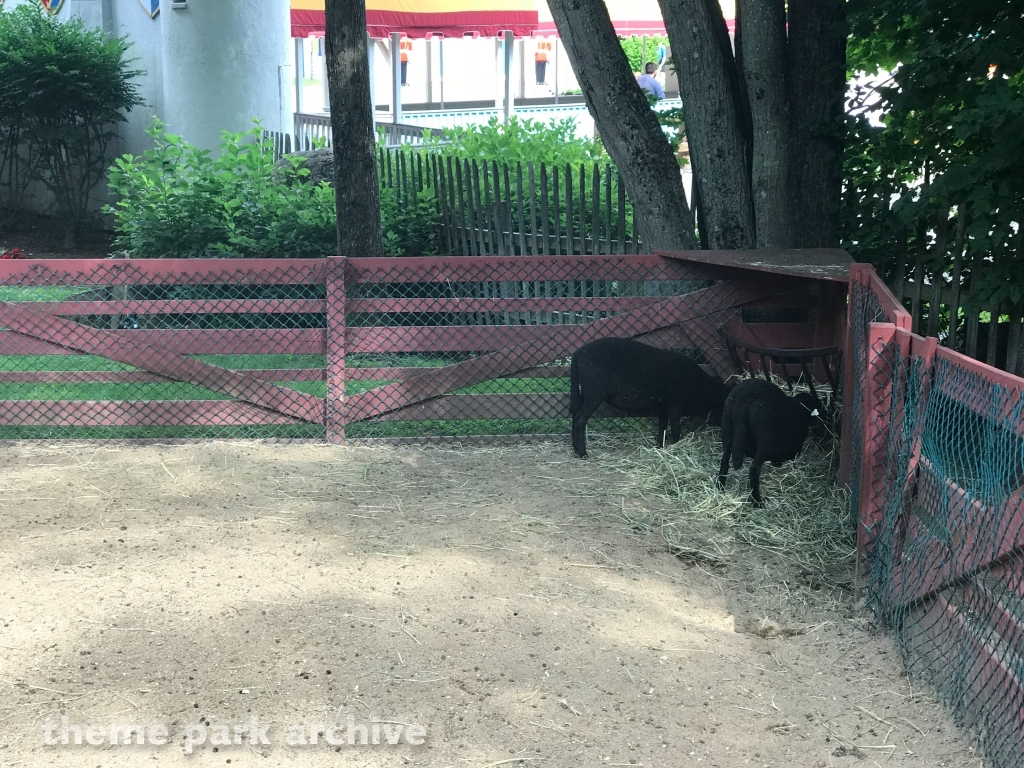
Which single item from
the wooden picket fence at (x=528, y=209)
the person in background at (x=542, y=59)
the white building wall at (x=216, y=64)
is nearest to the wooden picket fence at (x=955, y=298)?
the wooden picket fence at (x=528, y=209)

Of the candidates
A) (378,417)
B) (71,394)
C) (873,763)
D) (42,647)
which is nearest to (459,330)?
(378,417)

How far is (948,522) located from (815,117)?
4.64 m

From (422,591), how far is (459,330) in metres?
2.93

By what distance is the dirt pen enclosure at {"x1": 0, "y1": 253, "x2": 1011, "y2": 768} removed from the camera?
362cm

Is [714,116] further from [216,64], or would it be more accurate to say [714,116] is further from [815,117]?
[216,64]

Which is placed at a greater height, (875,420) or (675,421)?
(875,420)

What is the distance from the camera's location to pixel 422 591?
4.75m

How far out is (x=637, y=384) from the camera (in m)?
6.82

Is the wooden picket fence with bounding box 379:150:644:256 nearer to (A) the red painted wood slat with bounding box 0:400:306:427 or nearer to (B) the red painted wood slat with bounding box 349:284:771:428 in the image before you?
(B) the red painted wood slat with bounding box 349:284:771:428

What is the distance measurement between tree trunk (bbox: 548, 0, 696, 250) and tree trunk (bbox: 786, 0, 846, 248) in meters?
0.94

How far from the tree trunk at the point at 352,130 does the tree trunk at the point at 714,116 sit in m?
3.10

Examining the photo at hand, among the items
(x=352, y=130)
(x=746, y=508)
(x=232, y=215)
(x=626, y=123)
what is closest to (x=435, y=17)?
(x=232, y=215)

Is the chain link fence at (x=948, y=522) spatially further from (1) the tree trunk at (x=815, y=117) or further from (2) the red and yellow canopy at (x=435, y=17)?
(2) the red and yellow canopy at (x=435, y=17)

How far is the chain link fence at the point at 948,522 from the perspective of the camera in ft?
10.7
